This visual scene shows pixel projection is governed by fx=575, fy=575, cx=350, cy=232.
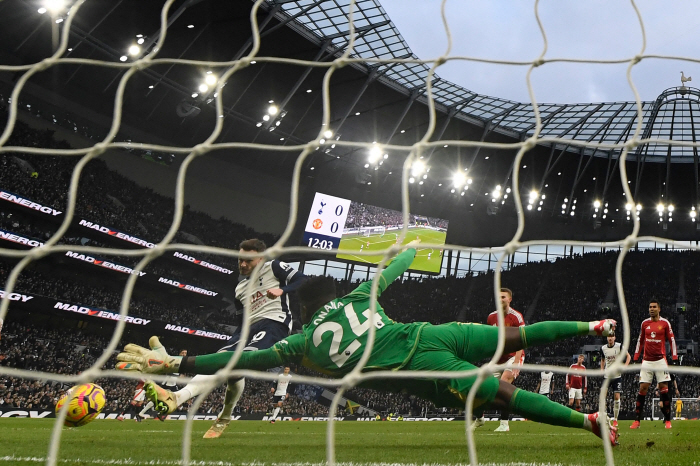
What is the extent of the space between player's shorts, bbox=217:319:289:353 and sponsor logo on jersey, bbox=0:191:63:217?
1797cm

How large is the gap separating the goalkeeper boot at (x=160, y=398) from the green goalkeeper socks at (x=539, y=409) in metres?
2.18

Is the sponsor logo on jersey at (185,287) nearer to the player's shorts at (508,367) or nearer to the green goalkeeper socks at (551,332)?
the player's shorts at (508,367)

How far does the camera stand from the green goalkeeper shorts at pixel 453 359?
10.8 ft

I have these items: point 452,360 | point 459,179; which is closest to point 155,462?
point 452,360

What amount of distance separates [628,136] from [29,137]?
2662 centimetres

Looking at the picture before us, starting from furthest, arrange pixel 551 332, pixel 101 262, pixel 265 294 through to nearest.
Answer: pixel 101 262 < pixel 265 294 < pixel 551 332

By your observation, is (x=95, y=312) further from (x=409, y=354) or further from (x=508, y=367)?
(x=508, y=367)

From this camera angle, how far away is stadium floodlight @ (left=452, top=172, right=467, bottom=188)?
29.8 m

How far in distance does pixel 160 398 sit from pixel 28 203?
64.8 feet

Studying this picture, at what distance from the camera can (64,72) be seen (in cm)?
2203

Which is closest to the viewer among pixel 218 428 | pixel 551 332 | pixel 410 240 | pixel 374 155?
pixel 551 332

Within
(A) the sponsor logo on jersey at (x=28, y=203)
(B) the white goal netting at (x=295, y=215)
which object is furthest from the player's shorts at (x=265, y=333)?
(A) the sponsor logo on jersey at (x=28, y=203)

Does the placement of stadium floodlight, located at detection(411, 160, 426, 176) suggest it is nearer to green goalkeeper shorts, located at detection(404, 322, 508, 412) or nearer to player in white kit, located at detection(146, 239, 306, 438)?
player in white kit, located at detection(146, 239, 306, 438)

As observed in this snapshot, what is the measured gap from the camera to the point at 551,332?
3449mm
